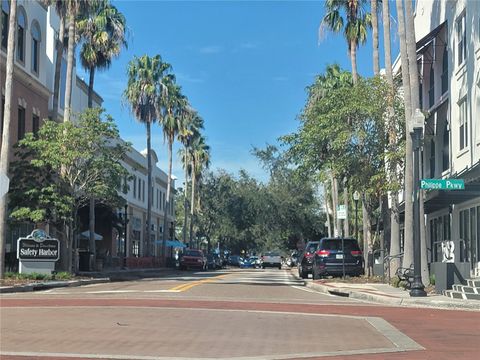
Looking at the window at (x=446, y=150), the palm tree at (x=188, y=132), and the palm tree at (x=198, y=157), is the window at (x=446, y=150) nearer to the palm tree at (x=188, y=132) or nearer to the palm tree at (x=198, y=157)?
the palm tree at (x=188, y=132)

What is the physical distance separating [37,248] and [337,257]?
12056 mm

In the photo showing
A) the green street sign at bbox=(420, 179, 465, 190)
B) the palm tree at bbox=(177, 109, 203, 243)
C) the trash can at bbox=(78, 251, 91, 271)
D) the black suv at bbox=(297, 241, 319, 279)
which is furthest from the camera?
the palm tree at bbox=(177, 109, 203, 243)

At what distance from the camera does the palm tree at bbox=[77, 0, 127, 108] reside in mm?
32719

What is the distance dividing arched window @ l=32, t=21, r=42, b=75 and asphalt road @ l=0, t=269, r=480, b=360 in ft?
71.3

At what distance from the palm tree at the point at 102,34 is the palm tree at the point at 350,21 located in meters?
11.0

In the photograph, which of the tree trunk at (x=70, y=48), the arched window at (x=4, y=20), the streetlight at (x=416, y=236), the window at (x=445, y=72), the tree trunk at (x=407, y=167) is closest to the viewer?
the streetlight at (x=416, y=236)

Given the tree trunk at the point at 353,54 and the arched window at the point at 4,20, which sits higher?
the arched window at the point at 4,20

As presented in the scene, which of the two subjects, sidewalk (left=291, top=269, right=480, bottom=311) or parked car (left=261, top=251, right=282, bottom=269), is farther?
parked car (left=261, top=251, right=282, bottom=269)

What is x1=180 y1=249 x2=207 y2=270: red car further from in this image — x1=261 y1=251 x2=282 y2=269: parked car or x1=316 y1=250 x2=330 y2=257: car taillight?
x1=316 y1=250 x2=330 y2=257: car taillight

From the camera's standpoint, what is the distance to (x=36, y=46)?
35094mm

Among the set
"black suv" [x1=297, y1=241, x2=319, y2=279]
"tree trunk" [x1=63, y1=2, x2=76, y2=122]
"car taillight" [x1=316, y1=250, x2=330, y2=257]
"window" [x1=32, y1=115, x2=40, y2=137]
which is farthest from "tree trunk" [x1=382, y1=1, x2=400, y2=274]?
"window" [x1=32, y1=115, x2=40, y2=137]

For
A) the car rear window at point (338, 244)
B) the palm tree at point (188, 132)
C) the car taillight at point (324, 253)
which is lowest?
the car taillight at point (324, 253)

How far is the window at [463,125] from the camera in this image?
23219 millimetres

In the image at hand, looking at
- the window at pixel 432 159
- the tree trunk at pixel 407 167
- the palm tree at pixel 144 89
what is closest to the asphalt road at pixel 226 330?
the tree trunk at pixel 407 167
